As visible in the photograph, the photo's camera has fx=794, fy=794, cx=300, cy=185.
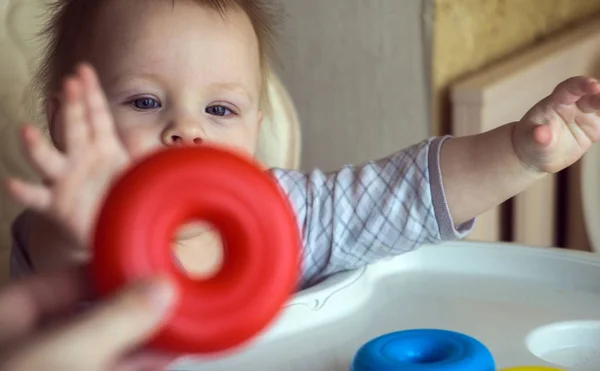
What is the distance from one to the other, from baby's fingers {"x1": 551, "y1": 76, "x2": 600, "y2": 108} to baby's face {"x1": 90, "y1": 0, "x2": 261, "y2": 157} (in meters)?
0.29

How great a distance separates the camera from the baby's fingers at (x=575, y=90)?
0.59 metres

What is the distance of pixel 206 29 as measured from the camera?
0.72 metres

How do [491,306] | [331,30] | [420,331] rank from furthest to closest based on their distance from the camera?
[331,30] < [491,306] < [420,331]

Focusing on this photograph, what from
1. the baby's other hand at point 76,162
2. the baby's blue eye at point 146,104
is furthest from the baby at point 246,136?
the baby's other hand at point 76,162

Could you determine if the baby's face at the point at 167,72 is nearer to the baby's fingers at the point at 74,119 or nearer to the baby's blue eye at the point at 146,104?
the baby's blue eye at the point at 146,104

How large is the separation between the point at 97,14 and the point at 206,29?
11 centimetres

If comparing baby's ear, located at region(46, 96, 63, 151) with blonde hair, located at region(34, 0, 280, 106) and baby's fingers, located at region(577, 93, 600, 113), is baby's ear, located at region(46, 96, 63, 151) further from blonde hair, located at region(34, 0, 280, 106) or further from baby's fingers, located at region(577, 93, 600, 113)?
baby's fingers, located at region(577, 93, 600, 113)

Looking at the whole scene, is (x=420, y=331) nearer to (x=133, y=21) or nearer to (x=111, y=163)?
(x=111, y=163)

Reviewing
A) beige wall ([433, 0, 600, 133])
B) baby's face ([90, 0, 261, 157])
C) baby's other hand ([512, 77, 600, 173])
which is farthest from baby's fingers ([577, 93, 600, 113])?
beige wall ([433, 0, 600, 133])

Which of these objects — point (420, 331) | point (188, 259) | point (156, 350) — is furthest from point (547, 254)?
point (156, 350)

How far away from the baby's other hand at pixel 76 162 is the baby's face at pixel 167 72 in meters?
0.21

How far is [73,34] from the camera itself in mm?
771

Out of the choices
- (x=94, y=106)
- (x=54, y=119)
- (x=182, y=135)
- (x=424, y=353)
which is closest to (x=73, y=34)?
(x=54, y=119)

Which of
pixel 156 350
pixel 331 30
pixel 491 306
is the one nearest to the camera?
pixel 156 350
